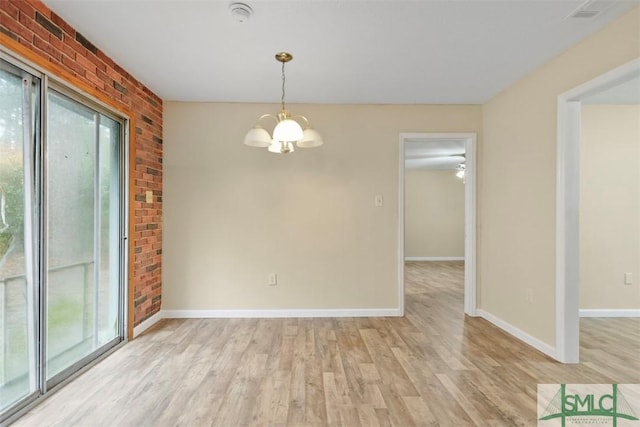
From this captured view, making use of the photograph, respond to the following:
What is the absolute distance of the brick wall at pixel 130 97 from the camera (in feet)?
6.03

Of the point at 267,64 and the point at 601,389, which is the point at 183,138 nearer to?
the point at 267,64

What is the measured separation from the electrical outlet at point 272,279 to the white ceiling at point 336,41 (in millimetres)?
2045

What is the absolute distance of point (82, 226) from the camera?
244 cm

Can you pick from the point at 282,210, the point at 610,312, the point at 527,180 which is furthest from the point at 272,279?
the point at 610,312

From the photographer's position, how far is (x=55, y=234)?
2152mm

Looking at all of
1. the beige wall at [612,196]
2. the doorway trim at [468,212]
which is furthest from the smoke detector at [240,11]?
the beige wall at [612,196]

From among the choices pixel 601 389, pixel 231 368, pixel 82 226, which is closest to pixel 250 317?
pixel 231 368

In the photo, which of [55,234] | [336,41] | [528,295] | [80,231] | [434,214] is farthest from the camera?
[434,214]

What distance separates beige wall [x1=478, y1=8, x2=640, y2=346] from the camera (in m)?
2.27

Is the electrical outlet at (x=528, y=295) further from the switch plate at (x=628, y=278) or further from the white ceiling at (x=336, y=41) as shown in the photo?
the white ceiling at (x=336, y=41)

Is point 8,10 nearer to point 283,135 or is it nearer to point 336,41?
point 283,135

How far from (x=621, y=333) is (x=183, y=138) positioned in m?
5.10

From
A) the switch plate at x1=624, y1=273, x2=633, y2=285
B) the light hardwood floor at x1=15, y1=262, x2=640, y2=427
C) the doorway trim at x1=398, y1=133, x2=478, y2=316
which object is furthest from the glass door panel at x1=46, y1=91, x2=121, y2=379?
the switch plate at x1=624, y1=273, x2=633, y2=285

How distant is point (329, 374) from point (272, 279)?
1523 millimetres
